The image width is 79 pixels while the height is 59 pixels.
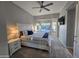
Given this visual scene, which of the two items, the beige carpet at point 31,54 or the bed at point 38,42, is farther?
the bed at point 38,42

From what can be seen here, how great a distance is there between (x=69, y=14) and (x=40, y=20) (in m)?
4.48

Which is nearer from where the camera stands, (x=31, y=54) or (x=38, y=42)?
(x=31, y=54)

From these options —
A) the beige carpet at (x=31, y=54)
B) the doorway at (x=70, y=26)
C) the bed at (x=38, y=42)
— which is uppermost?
the doorway at (x=70, y=26)

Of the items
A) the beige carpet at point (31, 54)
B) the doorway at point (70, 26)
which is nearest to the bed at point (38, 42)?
the beige carpet at point (31, 54)

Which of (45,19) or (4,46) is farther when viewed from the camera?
(45,19)

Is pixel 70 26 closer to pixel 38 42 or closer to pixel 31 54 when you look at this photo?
pixel 38 42

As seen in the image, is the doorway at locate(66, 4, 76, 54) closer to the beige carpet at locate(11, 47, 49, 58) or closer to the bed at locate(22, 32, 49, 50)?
the bed at locate(22, 32, 49, 50)

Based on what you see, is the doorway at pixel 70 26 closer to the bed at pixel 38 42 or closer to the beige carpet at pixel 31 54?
the bed at pixel 38 42

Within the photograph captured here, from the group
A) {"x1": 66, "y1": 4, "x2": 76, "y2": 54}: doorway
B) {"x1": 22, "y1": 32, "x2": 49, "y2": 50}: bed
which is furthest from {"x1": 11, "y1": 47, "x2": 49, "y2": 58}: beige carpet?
{"x1": 66, "y1": 4, "x2": 76, "y2": 54}: doorway

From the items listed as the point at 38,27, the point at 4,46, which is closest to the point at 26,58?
the point at 4,46

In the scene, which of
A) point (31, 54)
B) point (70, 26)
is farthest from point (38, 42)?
point (70, 26)

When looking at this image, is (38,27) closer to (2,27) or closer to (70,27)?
(70,27)

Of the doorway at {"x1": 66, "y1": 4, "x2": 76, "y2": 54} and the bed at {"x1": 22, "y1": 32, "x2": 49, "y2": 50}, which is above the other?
the doorway at {"x1": 66, "y1": 4, "x2": 76, "y2": 54}

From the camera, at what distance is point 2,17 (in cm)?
325
